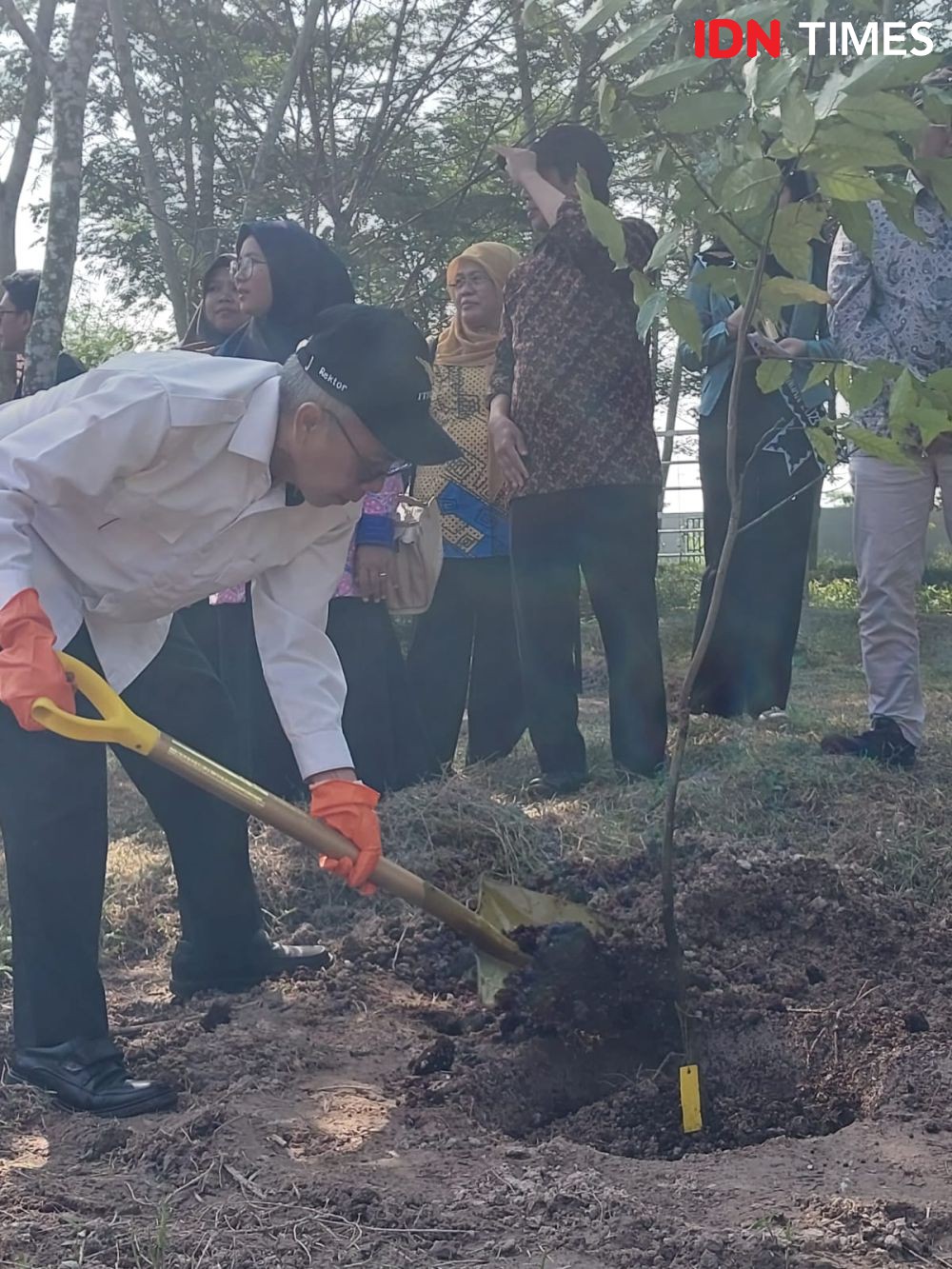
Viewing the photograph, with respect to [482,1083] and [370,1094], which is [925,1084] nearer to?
[482,1083]

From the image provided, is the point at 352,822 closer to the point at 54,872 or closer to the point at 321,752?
the point at 321,752

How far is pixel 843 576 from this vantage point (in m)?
15.6

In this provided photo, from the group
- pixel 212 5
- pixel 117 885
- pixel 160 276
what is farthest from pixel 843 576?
pixel 117 885

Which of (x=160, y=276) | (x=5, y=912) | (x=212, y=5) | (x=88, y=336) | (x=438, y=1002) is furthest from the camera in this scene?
(x=88, y=336)

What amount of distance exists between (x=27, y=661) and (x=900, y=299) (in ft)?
9.57

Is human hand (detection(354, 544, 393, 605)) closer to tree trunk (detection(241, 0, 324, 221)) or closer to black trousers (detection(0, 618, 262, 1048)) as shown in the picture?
black trousers (detection(0, 618, 262, 1048))

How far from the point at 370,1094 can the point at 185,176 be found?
23.6 ft

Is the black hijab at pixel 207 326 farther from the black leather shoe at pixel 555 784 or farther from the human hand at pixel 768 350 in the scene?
the human hand at pixel 768 350

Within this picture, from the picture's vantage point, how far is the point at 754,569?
5012mm

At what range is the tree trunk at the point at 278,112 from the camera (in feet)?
24.0

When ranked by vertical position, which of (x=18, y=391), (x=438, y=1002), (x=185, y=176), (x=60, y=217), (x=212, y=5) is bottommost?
(x=438, y=1002)

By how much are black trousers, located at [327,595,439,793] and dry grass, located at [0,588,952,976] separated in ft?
0.71

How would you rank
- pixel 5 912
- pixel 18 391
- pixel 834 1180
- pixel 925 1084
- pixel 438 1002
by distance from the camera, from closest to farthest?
pixel 834 1180, pixel 925 1084, pixel 438 1002, pixel 5 912, pixel 18 391

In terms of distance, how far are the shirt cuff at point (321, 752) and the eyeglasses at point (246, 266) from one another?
1832mm
